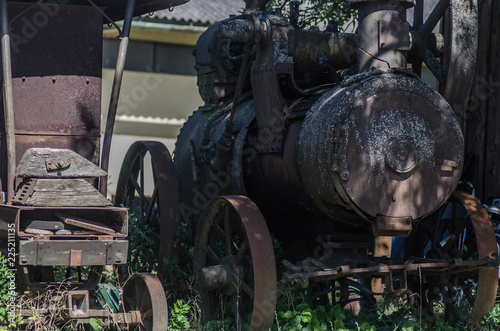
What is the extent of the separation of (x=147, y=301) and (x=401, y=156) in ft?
6.60

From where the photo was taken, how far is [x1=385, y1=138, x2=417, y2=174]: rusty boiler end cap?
5.65m

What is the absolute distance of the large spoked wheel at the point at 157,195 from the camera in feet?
23.0

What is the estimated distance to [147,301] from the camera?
18.9 feet

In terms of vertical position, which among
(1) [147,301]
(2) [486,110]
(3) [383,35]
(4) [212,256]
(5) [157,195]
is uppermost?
(3) [383,35]

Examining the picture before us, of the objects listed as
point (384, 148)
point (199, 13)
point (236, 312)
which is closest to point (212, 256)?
point (236, 312)

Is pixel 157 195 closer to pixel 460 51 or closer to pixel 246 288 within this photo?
pixel 246 288

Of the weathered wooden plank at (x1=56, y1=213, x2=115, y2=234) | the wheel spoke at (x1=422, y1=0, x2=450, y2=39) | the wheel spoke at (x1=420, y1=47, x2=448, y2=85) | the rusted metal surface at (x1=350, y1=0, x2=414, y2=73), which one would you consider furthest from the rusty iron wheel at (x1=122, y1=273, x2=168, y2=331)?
the wheel spoke at (x1=422, y1=0, x2=450, y2=39)

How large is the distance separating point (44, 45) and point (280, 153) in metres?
2.04

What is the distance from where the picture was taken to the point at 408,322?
5.98 m

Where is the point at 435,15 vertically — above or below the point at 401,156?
above

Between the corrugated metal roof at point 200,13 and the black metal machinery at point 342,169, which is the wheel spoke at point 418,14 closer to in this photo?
the black metal machinery at point 342,169

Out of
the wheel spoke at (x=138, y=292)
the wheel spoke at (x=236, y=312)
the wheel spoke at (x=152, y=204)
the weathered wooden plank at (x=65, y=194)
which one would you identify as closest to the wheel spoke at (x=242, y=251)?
the wheel spoke at (x=236, y=312)

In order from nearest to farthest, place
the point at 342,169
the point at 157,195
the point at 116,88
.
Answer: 1. the point at 342,169
2. the point at 116,88
3. the point at 157,195

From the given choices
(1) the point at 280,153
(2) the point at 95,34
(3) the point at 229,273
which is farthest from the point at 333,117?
(2) the point at 95,34
